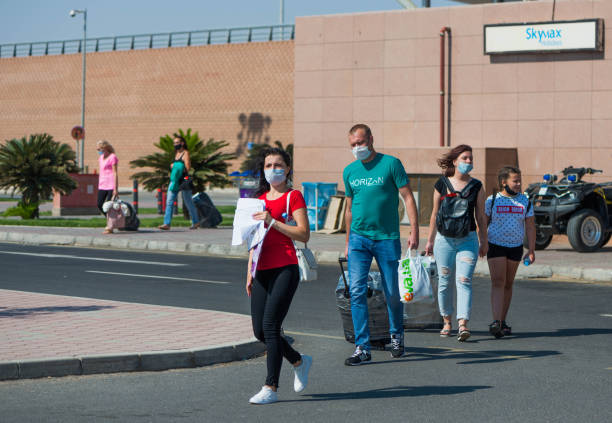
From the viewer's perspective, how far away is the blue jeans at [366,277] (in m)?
8.18

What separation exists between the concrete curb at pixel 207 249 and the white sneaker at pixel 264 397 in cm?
892

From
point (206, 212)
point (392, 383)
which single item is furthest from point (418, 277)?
point (206, 212)

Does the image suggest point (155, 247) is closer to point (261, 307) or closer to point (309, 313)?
point (309, 313)

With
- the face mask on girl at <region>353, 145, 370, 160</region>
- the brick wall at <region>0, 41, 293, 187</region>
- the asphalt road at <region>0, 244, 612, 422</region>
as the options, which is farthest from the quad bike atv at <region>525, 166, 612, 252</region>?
the brick wall at <region>0, 41, 293, 187</region>

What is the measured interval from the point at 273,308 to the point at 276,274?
226 millimetres

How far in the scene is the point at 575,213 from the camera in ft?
58.1

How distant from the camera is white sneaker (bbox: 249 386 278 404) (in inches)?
259

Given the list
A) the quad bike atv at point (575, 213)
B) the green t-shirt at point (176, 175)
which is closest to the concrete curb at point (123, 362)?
the quad bike atv at point (575, 213)

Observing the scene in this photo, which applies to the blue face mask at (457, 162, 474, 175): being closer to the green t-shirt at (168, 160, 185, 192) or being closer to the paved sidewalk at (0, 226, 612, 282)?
the paved sidewalk at (0, 226, 612, 282)

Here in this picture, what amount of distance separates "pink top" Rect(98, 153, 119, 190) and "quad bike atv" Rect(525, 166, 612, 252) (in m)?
8.27

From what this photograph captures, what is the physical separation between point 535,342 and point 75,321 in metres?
4.15

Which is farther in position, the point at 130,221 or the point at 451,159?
the point at 130,221

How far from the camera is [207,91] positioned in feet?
206

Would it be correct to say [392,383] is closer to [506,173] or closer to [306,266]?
[306,266]
